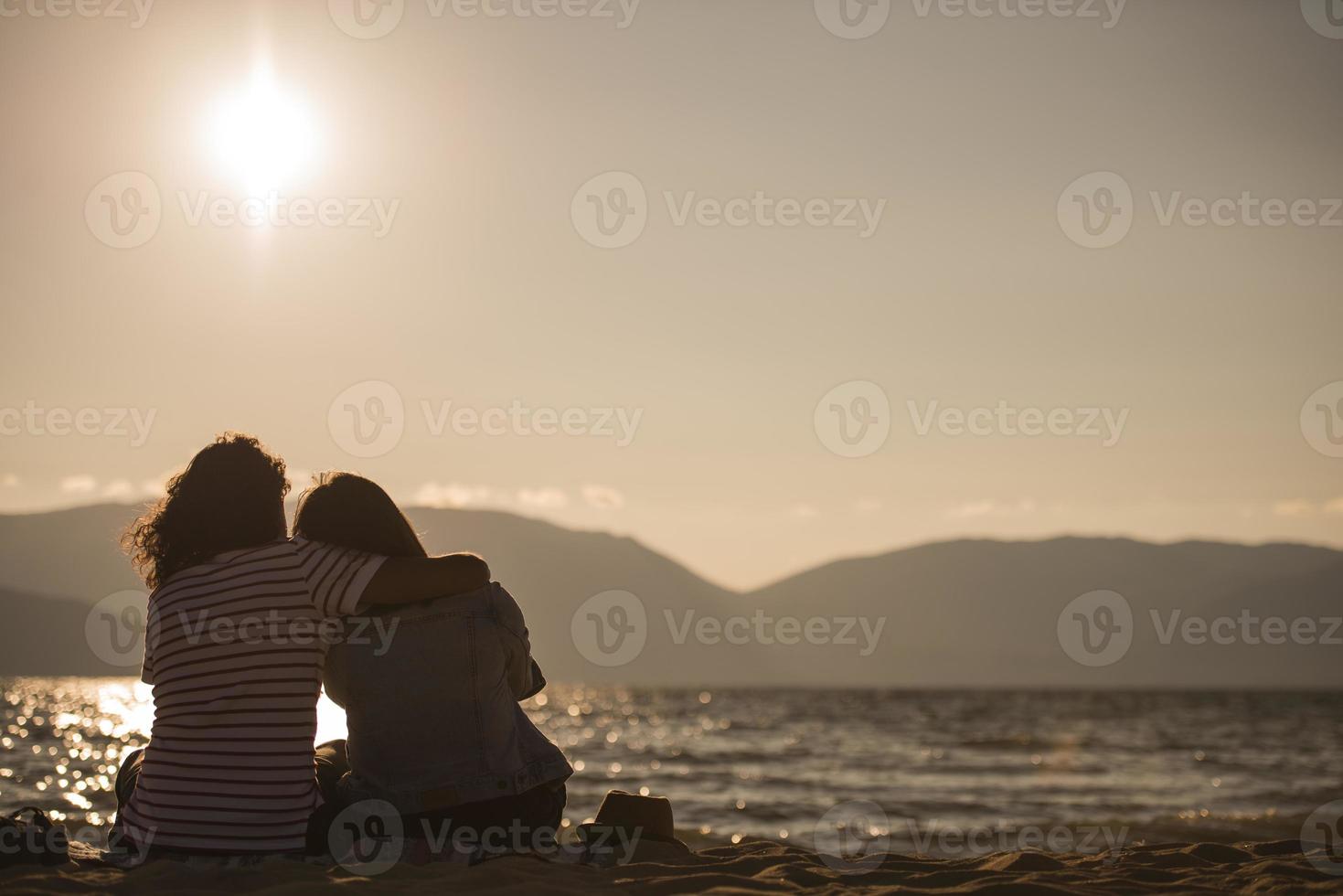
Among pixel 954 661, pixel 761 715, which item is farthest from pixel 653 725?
pixel 954 661

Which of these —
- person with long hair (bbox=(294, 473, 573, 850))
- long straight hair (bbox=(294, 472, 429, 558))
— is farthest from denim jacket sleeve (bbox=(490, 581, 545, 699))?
long straight hair (bbox=(294, 472, 429, 558))

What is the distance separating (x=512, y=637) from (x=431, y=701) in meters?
0.39

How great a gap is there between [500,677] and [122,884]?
4.75ft

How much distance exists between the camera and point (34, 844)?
4.26m

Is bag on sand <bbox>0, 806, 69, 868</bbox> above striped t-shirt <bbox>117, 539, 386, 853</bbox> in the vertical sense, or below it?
below

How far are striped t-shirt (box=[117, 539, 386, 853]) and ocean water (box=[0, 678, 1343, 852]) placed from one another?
6238 millimetres

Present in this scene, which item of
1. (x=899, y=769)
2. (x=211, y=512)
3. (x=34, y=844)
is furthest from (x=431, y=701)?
(x=899, y=769)

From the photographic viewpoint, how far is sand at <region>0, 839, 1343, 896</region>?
380 cm

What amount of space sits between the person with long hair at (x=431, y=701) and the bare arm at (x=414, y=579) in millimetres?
125

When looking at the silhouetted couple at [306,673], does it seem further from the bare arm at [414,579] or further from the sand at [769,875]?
the sand at [769,875]

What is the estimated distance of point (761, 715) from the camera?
4125 cm

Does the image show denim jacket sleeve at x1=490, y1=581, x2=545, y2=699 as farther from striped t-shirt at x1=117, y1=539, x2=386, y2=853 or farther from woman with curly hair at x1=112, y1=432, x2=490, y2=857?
striped t-shirt at x1=117, y1=539, x2=386, y2=853

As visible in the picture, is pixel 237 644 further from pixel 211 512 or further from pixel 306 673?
pixel 211 512

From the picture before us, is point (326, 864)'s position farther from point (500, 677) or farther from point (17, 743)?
point (17, 743)
